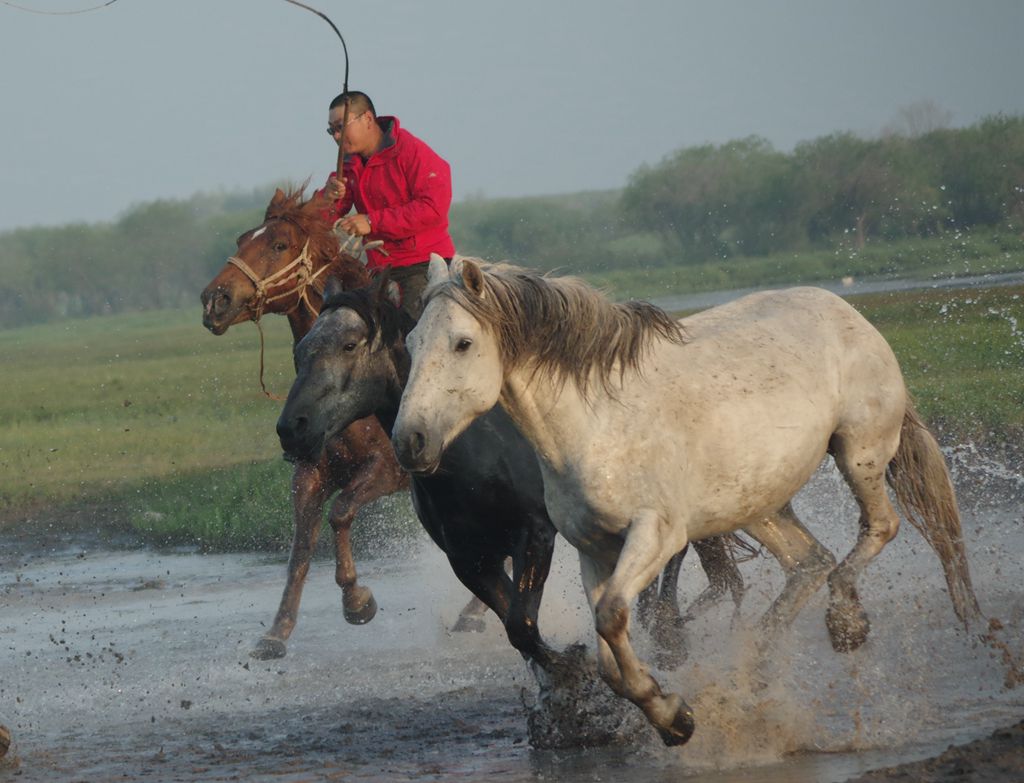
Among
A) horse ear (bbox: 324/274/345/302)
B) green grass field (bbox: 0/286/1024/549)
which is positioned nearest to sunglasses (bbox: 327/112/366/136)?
horse ear (bbox: 324/274/345/302)

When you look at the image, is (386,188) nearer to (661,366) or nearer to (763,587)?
(661,366)

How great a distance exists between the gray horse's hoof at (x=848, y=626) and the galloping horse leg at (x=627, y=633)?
1235 millimetres

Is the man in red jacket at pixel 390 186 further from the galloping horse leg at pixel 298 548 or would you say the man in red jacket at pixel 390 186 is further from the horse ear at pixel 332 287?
the galloping horse leg at pixel 298 548

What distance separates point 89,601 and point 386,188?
4.44 meters

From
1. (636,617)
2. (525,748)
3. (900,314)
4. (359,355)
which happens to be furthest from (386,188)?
(900,314)

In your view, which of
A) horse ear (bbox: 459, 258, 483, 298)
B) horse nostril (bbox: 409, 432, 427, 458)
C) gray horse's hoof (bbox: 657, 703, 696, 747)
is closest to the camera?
horse nostril (bbox: 409, 432, 427, 458)

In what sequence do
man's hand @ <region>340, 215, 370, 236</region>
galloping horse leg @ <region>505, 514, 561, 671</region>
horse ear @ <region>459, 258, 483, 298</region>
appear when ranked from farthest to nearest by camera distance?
man's hand @ <region>340, 215, 370, 236</region>, galloping horse leg @ <region>505, 514, 561, 671</region>, horse ear @ <region>459, 258, 483, 298</region>

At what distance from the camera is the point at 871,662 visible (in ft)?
22.0

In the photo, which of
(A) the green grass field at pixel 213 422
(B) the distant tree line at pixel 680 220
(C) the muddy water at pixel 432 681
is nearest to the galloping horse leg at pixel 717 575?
(C) the muddy water at pixel 432 681

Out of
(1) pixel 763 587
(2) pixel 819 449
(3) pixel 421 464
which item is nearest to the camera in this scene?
(3) pixel 421 464

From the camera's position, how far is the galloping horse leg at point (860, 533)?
255 inches

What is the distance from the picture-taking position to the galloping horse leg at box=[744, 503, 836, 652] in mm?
6535

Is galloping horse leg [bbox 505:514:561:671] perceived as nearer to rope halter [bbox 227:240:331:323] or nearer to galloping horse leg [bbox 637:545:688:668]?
galloping horse leg [bbox 637:545:688:668]

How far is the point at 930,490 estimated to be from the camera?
23.4ft
